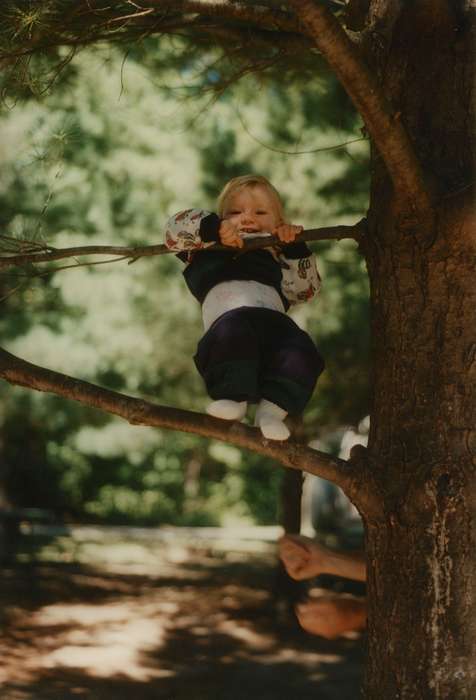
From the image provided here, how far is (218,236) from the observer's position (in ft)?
8.85

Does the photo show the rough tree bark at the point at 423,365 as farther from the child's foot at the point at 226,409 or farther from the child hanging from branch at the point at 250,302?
the child's foot at the point at 226,409

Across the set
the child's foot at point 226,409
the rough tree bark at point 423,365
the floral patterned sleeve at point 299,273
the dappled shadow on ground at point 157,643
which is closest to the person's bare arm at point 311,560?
the rough tree bark at point 423,365

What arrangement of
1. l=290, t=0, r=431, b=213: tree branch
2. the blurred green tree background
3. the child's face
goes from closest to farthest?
1. l=290, t=0, r=431, b=213: tree branch
2. the child's face
3. the blurred green tree background

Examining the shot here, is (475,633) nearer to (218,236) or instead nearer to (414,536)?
(414,536)

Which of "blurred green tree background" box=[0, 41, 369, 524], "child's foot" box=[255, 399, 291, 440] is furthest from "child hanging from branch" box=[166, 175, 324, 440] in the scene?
"blurred green tree background" box=[0, 41, 369, 524]

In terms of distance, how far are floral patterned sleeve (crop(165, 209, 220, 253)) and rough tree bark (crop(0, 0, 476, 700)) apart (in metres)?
0.49

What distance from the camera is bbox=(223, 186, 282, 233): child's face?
2994 millimetres

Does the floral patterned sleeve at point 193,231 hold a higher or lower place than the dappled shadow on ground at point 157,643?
higher

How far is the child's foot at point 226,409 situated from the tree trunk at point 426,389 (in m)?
0.41

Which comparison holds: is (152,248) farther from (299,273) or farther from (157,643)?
(157,643)

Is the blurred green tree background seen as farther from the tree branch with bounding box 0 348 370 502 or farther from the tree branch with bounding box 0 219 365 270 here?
the tree branch with bounding box 0 348 370 502

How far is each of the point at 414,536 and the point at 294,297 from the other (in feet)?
3.51

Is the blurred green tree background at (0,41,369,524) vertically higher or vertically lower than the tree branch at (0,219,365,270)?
higher

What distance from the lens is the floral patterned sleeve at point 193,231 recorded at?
2693 millimetres
